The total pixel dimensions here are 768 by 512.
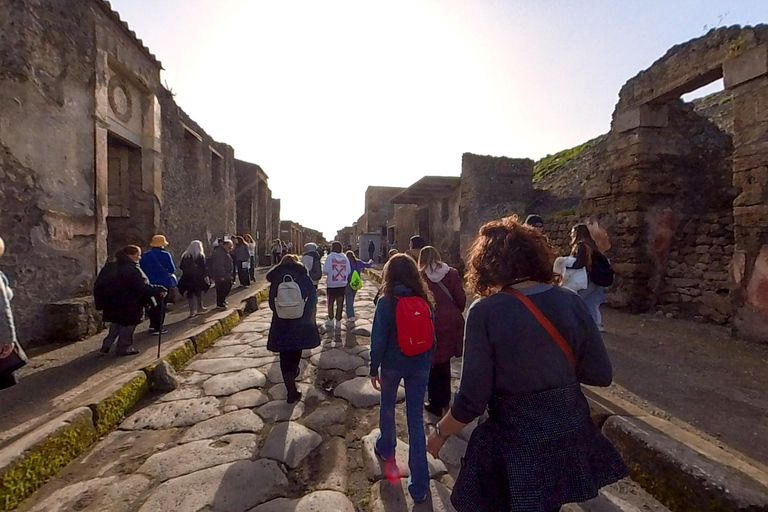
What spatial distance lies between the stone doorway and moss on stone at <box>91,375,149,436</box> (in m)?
5.65

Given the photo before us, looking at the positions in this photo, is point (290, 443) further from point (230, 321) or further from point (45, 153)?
point (45, 153)

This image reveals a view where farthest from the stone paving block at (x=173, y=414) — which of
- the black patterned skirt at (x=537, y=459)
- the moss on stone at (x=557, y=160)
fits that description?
the moss on stone at (x=557, y=160)

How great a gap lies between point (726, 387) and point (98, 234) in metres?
8.59

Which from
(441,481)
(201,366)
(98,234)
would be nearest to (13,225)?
(98,234)

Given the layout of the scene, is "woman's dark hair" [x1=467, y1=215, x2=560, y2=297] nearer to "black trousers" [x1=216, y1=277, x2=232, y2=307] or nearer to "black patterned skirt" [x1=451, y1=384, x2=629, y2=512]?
"black patterned skirt" [x1=451, y1=384, x2=629, y2=512]

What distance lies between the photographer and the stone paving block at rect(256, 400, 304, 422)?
11.0ft

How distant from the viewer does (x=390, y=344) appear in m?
2.44

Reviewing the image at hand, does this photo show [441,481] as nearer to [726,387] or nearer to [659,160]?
[726,387]

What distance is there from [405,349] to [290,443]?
136 cm

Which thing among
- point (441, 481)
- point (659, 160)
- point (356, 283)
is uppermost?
point (659, 160)

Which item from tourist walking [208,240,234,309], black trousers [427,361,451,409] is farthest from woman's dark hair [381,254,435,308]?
tourist walking [208,240,234,309]

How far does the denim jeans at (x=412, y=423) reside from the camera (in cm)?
225

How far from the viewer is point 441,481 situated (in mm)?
2438

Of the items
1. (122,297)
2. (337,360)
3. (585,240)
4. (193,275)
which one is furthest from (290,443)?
(193,275)
